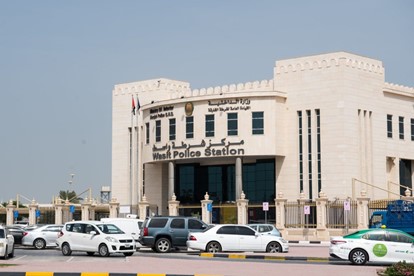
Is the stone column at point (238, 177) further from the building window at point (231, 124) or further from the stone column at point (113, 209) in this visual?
the stone column at point (113, 209)

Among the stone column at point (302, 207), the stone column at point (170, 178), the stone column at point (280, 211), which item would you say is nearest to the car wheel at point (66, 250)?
the stone column at point (280, 211)

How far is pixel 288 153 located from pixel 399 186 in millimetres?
10142

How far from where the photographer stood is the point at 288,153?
6200cm

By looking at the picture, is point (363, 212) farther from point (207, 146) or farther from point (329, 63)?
point (207, 146)

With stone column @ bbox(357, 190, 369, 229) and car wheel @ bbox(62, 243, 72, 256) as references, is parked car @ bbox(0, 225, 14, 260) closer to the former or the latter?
car wheel @ bbox(62, 243, 72, 256)

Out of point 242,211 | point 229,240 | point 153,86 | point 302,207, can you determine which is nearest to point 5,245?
point 229,240

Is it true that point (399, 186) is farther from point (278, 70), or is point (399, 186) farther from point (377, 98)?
point (278, 70)

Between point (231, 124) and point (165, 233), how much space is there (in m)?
27.3

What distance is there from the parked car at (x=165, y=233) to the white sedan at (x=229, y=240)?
66.6 inches

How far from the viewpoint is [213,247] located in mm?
32875

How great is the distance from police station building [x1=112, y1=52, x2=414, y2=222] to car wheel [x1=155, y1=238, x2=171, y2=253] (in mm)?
23512

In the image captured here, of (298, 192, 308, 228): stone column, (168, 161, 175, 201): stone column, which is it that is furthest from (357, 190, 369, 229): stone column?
(168, 161, 175, 201): stone column

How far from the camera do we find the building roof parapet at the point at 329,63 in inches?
2361

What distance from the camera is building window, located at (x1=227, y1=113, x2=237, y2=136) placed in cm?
6131
